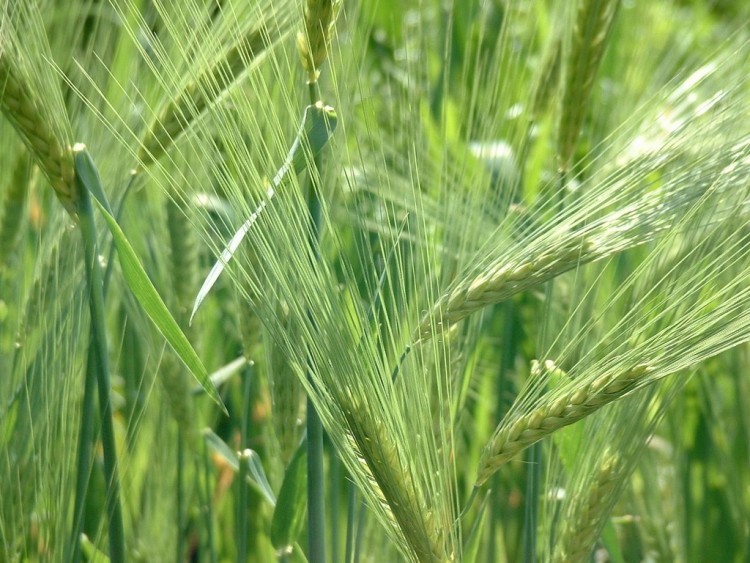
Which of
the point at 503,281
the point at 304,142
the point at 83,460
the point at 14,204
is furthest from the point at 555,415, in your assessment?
the point at 14,204

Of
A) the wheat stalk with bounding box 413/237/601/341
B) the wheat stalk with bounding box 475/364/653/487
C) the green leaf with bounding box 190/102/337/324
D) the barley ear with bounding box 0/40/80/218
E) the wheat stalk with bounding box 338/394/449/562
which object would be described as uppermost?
the barley ear with bounding box 0/40/80/218

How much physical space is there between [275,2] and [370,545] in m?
0.40

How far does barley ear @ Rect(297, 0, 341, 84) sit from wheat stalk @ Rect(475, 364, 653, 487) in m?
0.21

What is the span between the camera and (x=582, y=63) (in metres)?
0.66

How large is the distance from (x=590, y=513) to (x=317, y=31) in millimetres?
309

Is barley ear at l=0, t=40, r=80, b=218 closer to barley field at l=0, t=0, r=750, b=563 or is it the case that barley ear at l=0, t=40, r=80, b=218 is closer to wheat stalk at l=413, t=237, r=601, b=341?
barley field at l=0, t=0, r=750, b=563

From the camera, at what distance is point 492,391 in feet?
3.07

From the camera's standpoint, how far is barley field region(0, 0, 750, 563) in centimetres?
44

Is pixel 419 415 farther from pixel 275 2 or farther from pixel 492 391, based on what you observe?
pixel 492 391

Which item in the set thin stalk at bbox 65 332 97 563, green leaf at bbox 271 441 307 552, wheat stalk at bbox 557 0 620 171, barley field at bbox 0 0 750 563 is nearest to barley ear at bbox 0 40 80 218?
barley field at bbox 0 0 750 563

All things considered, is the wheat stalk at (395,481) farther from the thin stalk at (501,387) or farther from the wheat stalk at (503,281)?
the thin stalk at (501,387)

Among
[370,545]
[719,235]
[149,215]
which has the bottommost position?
Result: [370,545]

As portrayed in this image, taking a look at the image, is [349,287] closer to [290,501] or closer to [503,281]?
[503,281]

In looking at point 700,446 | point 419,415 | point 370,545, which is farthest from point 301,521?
point 700,446
